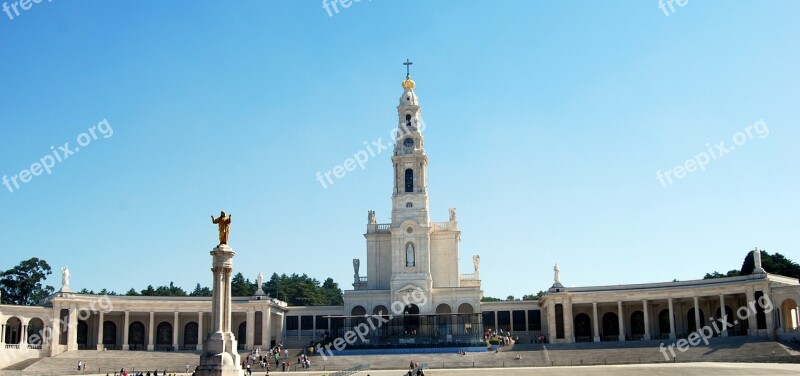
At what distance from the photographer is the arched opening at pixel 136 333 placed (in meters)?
79.2

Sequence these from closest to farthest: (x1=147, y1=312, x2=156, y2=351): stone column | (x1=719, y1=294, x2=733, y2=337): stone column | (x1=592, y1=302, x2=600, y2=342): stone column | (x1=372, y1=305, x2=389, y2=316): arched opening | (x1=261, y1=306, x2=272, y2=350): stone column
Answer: (x1=719, y1=294, x2=733, y2=337): stone column, (x1=592, y1=302, x2=600, y2=342): stone column, (x1=147, y1=312, x2=156, y2=351): stone column, (x1=261, y1=306, x2=272, y2=350): stone column, (x1=372, y1=305, x2=389, y2=316): arched opening

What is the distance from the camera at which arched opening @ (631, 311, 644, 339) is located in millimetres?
78062

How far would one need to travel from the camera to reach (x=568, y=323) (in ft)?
243

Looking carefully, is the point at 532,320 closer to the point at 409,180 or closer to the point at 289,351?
the point at 409,180

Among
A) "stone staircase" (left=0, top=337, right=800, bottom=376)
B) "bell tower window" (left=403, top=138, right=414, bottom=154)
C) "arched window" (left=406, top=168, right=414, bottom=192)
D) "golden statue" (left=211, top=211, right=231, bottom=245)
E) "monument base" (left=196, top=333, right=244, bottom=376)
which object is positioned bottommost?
"stone staircase" (left=0, top=337, right=800, bottom=376)

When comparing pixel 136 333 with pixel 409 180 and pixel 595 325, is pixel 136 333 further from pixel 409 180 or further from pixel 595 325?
pixel 595 325

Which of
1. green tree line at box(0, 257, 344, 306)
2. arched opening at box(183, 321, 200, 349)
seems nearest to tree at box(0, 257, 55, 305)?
green tree line at box(0, 257, 344, 306)

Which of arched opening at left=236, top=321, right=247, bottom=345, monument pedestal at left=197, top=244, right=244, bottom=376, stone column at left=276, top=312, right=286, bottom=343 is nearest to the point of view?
monument pedestal at left=197, top=244, right=244, bottom=376

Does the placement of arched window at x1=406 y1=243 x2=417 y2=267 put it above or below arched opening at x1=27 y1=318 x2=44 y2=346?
above

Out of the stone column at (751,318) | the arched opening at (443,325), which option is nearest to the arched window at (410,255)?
the arched opening at (443,325)

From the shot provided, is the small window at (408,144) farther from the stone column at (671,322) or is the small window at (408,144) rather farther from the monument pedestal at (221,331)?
the monument pedestal at (221,331)

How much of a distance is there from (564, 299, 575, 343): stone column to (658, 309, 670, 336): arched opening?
907 cm

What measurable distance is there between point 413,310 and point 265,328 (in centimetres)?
1356

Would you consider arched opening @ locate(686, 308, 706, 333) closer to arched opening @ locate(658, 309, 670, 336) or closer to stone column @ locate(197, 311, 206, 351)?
arched opening @ locate(658, 309, 670, 336)
